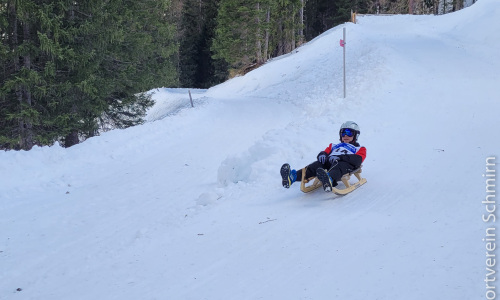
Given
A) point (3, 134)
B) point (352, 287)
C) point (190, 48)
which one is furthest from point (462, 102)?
point (190, 48)

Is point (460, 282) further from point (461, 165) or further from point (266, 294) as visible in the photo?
point (461, 165)

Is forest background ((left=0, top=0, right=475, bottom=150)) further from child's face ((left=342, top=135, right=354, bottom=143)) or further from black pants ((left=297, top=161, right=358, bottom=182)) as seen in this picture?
child's face ((left=342, top=135, right=354, bottom=143))

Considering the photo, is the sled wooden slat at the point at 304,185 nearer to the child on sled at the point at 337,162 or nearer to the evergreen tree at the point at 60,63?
the child on sled at the point at 337,162

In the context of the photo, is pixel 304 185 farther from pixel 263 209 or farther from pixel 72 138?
pixel 72 138

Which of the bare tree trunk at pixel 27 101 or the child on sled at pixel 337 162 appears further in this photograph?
the bare tree trunk at pixel 27 101

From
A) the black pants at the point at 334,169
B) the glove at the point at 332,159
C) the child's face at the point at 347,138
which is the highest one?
the child's face at the point at 347,138

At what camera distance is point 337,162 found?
670 cm

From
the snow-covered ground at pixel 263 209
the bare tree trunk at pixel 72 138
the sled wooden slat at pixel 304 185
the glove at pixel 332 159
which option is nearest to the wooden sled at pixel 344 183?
the sled wooden slat at pixel 304 185

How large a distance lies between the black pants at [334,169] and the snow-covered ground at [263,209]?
1.15ft

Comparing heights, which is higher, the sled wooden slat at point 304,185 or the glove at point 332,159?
the glove at point 332,159

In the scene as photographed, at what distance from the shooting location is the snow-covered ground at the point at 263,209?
4267mm

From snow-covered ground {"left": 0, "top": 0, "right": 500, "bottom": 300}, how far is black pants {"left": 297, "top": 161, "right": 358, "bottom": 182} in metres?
0.35

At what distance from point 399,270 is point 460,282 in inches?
21.6

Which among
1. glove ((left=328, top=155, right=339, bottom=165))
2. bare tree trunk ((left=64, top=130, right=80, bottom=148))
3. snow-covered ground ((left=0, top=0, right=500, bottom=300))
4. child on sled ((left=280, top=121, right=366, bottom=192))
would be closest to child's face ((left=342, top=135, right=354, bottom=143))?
child on sled ((left=280, top=121, right=366, bottom=192))
